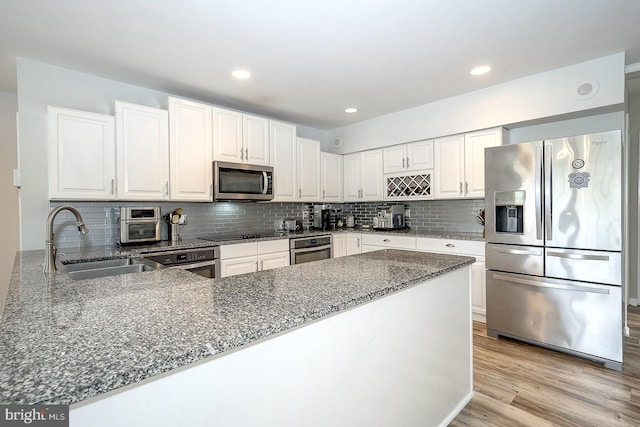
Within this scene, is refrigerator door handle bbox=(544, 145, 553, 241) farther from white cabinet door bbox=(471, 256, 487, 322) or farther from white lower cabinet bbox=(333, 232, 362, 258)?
white lower cabinet bbox=(333, 232, 362, 258)

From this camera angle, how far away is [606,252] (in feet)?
7.82

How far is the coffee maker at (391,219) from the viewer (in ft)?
13.8

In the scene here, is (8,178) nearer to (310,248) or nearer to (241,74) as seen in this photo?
(241,74)

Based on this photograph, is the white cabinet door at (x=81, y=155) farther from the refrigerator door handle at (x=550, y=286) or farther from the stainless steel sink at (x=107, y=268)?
the refrigerator door handle at (x=550, y=286)

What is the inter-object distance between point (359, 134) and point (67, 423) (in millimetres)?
4454

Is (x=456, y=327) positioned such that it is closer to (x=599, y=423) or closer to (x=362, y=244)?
(x=599, y=423)

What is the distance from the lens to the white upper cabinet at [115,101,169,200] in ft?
9.08

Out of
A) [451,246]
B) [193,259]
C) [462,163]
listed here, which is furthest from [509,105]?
[193,259]

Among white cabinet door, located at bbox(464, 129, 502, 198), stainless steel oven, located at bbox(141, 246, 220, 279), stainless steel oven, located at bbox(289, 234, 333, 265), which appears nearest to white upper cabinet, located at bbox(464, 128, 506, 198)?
white cabinet door, located at bbox(464, 129, 502, 198)

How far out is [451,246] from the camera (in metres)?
3.39

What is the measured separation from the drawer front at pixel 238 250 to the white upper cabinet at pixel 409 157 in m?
2.10

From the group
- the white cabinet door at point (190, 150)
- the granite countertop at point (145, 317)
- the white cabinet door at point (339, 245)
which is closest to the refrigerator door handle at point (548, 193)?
the granite countertop at point (145, 317)

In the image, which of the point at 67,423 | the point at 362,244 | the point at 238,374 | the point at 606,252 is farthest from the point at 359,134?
the point at 67,423

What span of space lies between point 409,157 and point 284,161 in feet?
5.24
